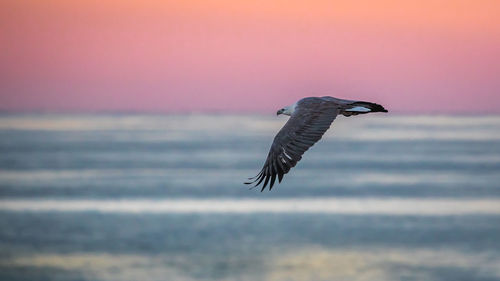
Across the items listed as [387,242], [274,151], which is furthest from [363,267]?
[274,151]

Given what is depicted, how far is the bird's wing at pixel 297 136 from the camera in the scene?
1698 centimetres

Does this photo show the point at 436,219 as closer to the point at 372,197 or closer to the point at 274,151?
the point at 372,197

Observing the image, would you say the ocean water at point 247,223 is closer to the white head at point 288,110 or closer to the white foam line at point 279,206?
the white foam line at point 279,206

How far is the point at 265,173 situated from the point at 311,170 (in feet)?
231

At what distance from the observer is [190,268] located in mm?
40000

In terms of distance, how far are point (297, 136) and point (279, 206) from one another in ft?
131

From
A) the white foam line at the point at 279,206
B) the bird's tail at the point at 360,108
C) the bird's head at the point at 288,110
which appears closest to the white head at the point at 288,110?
the bird's head at the point at 288,110

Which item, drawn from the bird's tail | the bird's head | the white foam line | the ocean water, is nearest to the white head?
the bird's head

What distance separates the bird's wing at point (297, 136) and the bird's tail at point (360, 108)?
16 cm

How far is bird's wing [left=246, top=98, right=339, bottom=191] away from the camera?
669 inches

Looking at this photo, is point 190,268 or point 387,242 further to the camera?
point 387,242

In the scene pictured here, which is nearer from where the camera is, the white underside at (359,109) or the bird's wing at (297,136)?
the bird's wing at (297,136)

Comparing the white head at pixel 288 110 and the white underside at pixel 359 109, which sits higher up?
the white head at pixel 288 110

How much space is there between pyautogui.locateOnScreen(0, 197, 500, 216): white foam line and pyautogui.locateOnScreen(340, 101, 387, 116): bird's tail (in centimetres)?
3596
